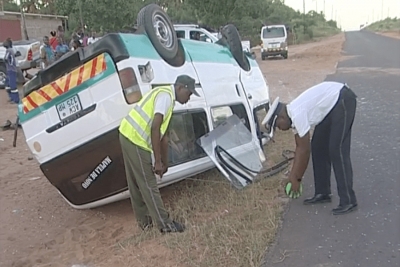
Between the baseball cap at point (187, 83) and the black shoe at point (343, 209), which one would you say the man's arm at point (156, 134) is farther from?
the black shoe at point (343, 209)

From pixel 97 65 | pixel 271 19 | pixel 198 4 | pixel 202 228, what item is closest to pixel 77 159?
pixel 97 65

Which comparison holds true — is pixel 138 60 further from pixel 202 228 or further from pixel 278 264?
pixel 278 264

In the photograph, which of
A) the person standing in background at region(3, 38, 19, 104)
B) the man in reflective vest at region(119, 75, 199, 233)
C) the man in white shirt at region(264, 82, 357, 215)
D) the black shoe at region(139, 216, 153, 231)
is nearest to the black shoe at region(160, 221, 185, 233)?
the man in reflective vest at region(119, 75, 199, 233)

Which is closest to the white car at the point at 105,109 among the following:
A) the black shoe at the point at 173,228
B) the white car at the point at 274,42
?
the black shoe at the point at 173,228

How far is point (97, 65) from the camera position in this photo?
4598 millimetres

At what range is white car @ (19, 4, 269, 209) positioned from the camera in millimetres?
4590

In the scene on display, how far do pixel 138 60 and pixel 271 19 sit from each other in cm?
4532

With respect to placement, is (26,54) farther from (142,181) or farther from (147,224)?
(142,181)

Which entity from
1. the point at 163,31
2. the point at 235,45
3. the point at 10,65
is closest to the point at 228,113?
the point at 163,31

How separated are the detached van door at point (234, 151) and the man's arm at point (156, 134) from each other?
936 mm

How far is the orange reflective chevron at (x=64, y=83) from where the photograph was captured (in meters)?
4.60

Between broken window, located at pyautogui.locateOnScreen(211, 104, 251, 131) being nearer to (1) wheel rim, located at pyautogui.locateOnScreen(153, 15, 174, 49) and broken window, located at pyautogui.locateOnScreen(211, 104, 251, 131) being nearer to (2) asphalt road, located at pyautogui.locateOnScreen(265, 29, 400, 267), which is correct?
(1) wheel rim, located at pyautogui.locateOnScreen(153, 15, 174, 49)

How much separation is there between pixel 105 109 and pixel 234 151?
163 centimetres

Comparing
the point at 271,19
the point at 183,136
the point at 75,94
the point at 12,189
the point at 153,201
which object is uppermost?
the point at 75,94
